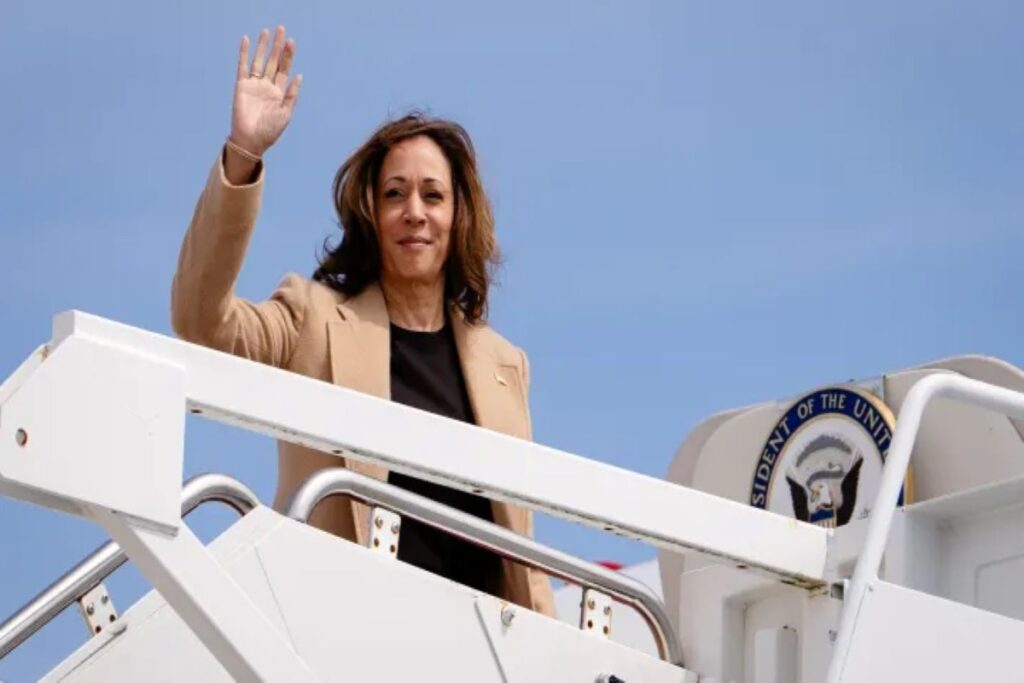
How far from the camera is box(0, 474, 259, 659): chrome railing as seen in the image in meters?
4.78

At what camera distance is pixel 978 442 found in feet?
19.4

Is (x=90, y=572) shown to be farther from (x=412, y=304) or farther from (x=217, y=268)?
(x=412, y=304)

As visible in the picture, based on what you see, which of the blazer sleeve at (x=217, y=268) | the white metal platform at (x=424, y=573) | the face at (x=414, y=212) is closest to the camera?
the white metal platform at (x=424, y=573)

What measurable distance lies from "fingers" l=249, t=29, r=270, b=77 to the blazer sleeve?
0.27 m

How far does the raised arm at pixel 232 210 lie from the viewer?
5.16 m

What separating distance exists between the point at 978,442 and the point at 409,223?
5.54ft

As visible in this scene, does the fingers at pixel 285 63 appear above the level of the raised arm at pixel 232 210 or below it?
above

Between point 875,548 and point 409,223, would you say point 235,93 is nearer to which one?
point 409,223

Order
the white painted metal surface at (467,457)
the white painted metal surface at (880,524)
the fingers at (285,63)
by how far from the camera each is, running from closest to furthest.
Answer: the white painted metal surface at (467,457)
the white painted metal surface at (880,524)
the fingers at (285,63)

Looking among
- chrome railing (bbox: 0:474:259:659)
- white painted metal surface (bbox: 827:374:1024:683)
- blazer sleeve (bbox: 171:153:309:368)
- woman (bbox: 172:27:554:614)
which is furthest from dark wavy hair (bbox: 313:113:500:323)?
white painted metal surface (bbox: 827:374:1024:683)

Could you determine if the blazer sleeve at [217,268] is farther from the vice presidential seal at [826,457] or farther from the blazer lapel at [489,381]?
the vice presidential seal at [826,457]

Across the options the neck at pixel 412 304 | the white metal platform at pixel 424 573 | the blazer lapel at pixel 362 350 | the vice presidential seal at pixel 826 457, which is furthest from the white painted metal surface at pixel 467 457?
the neck at pixel 412 304

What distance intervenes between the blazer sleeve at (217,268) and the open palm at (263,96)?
9 centimetres

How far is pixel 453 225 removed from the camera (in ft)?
19.5
